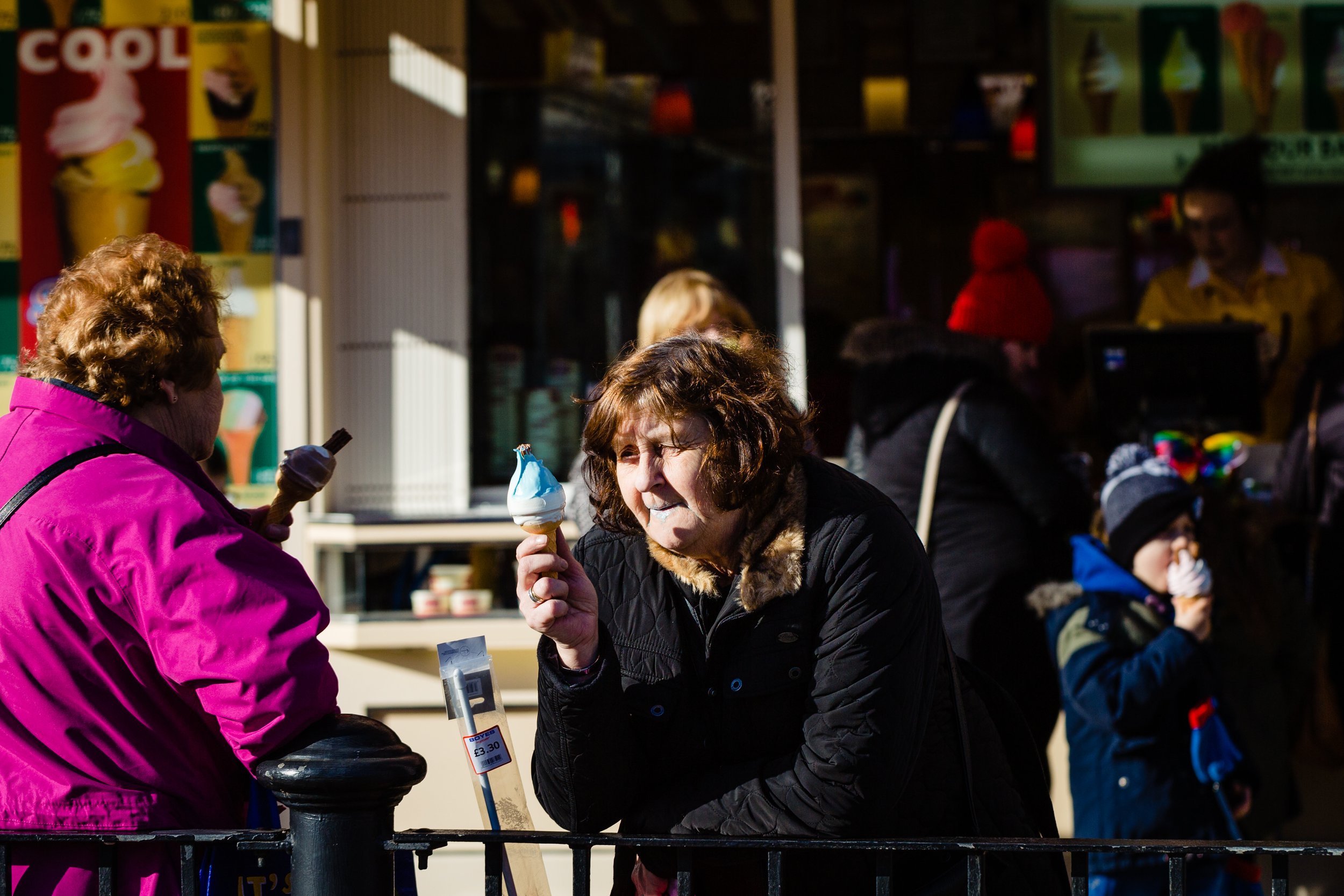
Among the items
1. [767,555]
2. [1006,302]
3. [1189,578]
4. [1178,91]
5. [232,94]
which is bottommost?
[1189,578]

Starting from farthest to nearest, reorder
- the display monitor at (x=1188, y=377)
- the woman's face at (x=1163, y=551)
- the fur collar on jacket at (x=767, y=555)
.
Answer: the display monitor at (x=1188, y=377)
the woman's face at (x=1163, y=551)
the fur collar on jacket at (x=767, y=555)

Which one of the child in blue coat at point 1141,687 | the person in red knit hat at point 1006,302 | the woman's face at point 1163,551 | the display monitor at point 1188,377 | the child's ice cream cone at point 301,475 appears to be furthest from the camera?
the person in red knit hat at point 1006,302

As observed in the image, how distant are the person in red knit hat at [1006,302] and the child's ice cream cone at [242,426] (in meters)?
2.40

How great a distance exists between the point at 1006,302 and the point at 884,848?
3.34 m

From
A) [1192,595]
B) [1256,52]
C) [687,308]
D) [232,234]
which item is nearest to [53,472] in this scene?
[687,308]

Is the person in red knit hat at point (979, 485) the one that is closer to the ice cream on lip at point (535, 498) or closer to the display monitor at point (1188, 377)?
the display monitor at point (1188, 377)

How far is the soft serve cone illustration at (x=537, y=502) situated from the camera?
1.89 m

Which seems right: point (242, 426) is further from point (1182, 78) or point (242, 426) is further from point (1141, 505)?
point (1182, 78)

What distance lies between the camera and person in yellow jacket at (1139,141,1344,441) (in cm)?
495

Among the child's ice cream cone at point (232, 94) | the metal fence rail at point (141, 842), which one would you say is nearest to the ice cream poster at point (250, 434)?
the child's ice cream cone at point (232, 94)

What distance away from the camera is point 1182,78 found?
552cm

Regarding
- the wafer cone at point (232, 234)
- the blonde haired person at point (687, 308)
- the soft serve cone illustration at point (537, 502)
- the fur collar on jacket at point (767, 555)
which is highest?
the wafer cone at point (232, 234)

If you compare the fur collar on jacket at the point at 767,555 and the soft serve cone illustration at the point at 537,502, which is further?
the fur collar on jacket at the point at 767,555

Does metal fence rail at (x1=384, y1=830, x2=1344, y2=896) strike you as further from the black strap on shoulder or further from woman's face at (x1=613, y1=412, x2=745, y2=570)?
the black strap on shoulder
